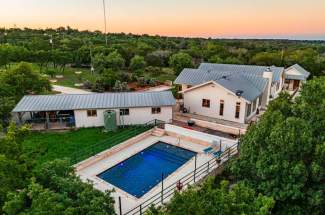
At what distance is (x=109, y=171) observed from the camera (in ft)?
57.2

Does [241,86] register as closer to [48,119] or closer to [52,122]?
[52,122]

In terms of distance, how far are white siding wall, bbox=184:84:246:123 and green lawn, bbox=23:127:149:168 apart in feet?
21.5

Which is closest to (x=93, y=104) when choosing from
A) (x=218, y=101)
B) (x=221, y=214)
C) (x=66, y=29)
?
(x=218, y=101)

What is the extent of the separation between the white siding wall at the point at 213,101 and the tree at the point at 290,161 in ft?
39.4

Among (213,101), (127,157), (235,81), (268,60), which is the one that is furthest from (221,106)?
(268,60)

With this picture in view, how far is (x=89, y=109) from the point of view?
23312 mm

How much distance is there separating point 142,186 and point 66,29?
16175 cm

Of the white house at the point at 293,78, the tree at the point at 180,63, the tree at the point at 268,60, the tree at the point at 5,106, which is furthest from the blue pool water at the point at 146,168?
the tree at the point at 268,60

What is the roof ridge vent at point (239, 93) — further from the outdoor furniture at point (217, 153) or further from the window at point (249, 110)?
the outdoor furniture at point (217, 153)

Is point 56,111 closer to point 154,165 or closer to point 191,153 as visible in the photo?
point 154,165

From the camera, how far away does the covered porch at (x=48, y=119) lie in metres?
23.7

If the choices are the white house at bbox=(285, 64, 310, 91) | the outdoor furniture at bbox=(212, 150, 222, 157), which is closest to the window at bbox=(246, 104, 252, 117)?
the outdoor furniture at bbox=(212, 150, 222, 157)

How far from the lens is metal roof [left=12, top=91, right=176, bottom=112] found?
2318cm

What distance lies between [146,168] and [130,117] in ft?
22.7
